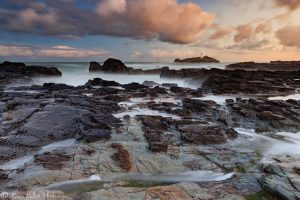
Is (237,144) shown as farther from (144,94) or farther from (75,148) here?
(144,94)

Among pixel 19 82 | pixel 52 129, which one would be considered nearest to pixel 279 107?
pixel 52 129

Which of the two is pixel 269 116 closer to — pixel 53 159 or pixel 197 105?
pixel 197 105

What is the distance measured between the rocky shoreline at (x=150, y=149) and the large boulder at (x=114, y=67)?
27340 millimetres

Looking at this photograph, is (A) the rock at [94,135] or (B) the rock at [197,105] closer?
(A) the rock at [94,135]

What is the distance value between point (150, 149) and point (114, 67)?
117 ft

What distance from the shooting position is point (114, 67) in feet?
146

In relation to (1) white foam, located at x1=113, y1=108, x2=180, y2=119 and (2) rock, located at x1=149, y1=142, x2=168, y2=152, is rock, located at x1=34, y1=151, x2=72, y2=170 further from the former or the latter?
(1) white foam, located at x1=113, y1=108, x2=180, y2=119

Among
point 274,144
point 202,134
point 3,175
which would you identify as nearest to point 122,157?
point 3,175

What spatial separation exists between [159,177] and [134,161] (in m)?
0.98

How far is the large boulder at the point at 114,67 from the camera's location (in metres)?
43.9

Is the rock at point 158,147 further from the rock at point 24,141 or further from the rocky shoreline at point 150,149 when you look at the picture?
the rock at point 24,141

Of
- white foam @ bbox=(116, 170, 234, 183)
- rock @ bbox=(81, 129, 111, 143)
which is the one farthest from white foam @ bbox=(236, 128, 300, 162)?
rock @ bbox=(81, 129, 111, 143)

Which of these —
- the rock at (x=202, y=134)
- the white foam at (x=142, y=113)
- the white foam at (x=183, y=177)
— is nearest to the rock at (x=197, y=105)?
the white foam at (x=142, y=113)

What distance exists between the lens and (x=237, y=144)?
10.7 metres
